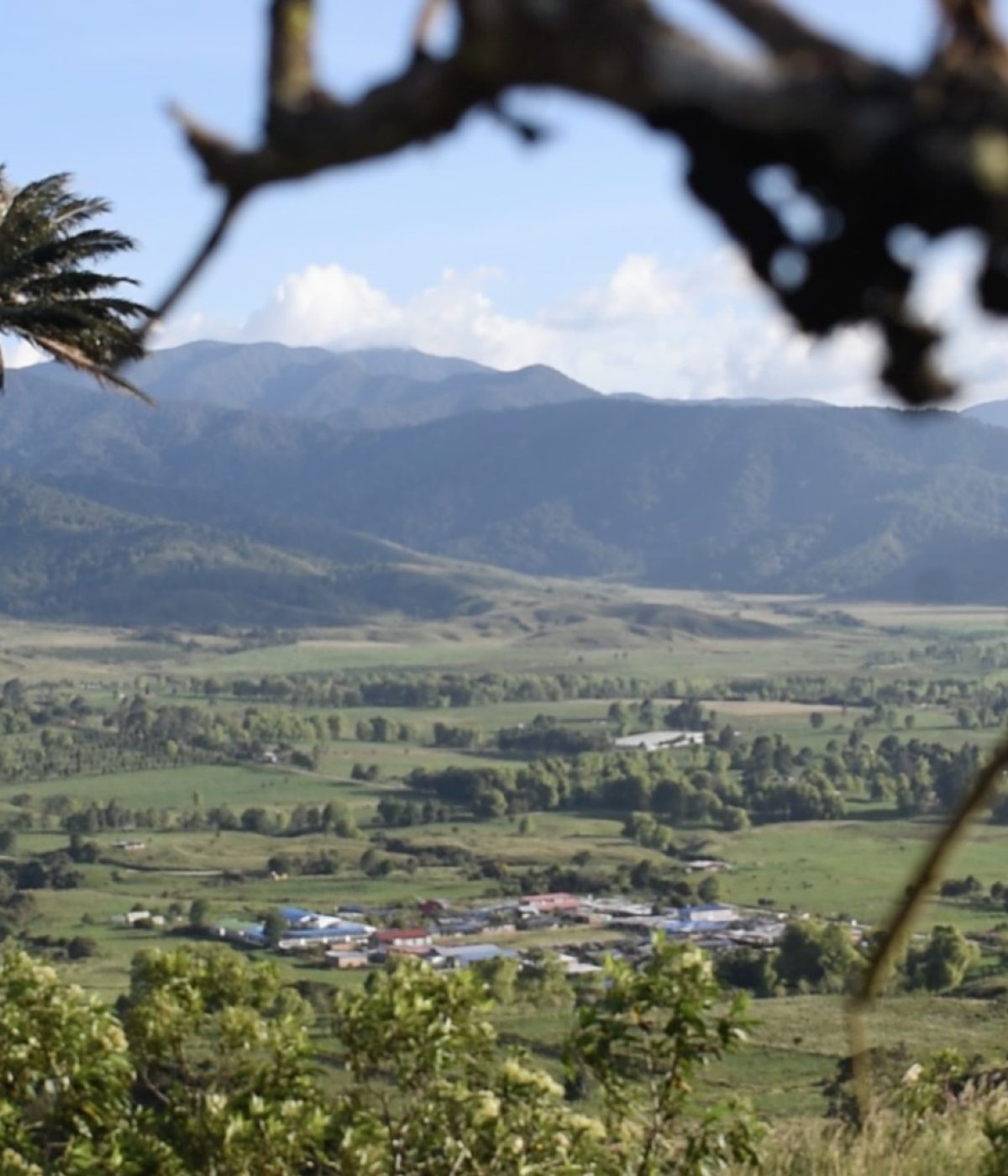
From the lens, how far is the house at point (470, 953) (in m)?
45.5

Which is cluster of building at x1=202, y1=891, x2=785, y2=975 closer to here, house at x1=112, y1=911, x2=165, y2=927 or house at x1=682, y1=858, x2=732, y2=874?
house at x1=112, y1=911, x2=165, y2=927

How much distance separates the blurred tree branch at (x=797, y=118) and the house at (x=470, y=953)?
4277 cm

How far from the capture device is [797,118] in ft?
5.57

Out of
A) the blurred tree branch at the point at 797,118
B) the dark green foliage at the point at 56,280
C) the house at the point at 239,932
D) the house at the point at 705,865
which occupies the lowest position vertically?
the house at the point at 239,932

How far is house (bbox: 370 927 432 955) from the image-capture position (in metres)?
48.1

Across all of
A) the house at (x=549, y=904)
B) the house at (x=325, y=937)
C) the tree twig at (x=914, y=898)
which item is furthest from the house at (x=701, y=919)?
the tree twig at (x=914, y=898)

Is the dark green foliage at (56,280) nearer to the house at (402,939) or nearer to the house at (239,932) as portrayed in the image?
the house at (402,939)

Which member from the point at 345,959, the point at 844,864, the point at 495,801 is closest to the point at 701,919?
the point at 345,959

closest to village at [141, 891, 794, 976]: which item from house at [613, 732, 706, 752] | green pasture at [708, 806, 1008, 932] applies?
green pasture at [708, 806, 1008, 932]

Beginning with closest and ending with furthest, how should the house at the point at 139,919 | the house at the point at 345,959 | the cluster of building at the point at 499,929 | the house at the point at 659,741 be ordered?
the house at the point at 345,959 → the cluster of building at the point at 499,929 → the house at the point at 139,919 → the house at the point at 659,741

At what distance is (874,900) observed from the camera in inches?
2221

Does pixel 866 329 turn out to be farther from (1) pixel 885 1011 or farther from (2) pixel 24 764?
(2) pixel 24 764

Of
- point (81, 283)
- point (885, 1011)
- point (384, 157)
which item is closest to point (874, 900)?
point (885, 1011)

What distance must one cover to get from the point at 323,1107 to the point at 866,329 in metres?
7.03
